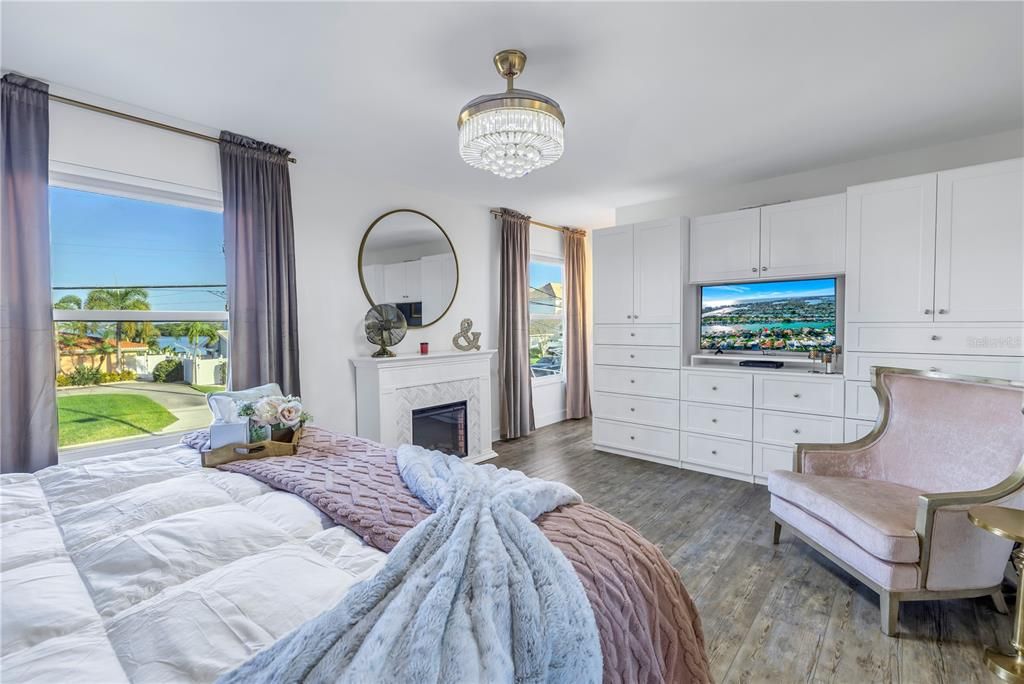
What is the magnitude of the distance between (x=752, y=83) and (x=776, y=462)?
2.62m

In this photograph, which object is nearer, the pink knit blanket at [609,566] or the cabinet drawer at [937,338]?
the pink knit blanket at [609,566]

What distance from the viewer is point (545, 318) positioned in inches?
224

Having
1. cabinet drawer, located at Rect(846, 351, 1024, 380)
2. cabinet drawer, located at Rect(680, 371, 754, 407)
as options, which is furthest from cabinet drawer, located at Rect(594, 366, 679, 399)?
cabinet drawer, located at Rect(846, 351, 1024, 380)

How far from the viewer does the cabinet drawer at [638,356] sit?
393cm

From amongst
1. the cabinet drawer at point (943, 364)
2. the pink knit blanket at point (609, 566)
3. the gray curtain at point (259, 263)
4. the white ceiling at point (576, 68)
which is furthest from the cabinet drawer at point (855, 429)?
the gray curtain at point (259, 263)

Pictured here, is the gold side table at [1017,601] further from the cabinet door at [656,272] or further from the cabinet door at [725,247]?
the cabinet door at [656,272]

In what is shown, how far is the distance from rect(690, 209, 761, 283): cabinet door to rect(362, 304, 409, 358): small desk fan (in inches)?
101

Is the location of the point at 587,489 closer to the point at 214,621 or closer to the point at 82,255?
the point at 214,621

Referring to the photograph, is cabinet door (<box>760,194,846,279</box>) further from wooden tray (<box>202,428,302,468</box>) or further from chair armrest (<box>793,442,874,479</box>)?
wooden tray (<box>202,428,302,468</box>)

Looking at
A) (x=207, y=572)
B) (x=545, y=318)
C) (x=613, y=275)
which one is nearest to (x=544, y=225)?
(x=545, y=318)

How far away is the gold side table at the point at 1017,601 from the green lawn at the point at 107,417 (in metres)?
4.04

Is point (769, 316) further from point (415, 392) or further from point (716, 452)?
point (415, 392)

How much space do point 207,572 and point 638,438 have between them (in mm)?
3686

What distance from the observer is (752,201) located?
13.0 ft
